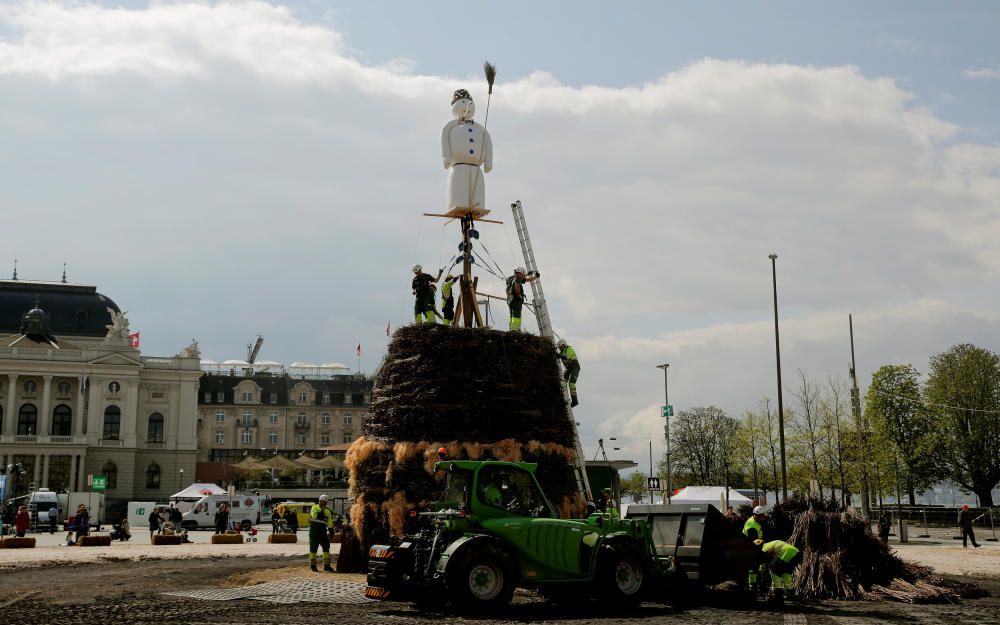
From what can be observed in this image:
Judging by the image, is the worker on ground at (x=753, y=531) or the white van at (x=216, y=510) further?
the white van at (x=216, y=510)

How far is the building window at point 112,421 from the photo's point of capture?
94312 mm

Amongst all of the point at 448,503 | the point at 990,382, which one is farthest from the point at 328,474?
the point at 448,503

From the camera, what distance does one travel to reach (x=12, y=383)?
303ft

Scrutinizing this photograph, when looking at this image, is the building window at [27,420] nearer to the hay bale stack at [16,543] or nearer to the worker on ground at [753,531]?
the hay bale stack at [16,543]

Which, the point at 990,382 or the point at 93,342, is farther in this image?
the point at 93,342

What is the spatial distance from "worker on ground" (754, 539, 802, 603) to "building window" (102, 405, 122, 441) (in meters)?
90.8

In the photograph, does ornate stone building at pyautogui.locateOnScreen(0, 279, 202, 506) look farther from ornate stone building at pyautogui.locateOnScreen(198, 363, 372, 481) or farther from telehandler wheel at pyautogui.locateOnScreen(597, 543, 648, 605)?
telehandler wheel at pyautogui.locateOnScreen(597, 543, 648, 605)

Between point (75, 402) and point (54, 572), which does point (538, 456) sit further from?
point (75, 402)

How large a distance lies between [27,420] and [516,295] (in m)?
86.5

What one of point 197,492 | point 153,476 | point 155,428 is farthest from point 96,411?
point 197,492

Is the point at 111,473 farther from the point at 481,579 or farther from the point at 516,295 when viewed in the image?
the point at 481,579

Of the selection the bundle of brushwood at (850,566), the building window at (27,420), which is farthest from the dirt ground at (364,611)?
the building window at (27,420)

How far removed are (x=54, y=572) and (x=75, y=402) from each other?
80.2 m

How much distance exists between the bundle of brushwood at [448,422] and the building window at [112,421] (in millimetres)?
82323
